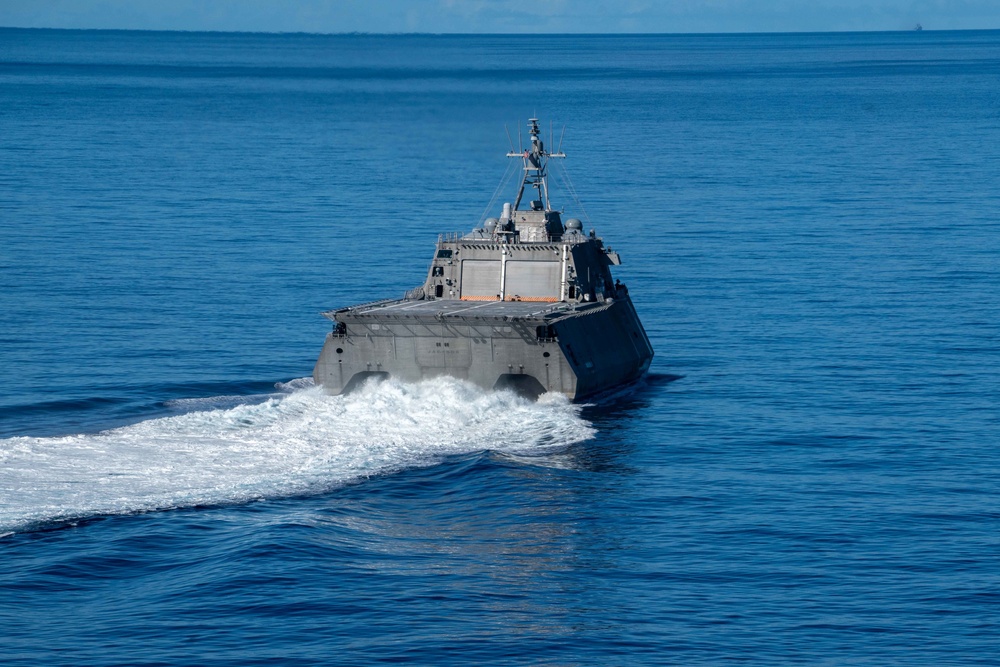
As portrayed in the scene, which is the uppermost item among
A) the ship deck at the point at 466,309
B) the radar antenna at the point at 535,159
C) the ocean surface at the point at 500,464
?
the radar antenna at the point at 535,159

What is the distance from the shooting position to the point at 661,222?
357ft

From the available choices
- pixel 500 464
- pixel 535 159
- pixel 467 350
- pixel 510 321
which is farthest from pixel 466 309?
pixel 500 464

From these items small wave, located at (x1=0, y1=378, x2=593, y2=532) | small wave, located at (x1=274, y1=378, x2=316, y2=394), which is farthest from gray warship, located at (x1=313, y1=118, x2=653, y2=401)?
small wave, located at (x1=274, y1=378, x2=316, y2=394)

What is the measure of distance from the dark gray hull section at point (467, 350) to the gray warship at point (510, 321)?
4 centimetres

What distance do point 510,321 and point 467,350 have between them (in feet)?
6.86

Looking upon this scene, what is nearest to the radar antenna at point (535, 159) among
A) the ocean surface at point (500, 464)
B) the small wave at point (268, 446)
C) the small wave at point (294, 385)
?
the ocean surface at point (500, 464)

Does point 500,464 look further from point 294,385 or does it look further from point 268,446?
point 294,385

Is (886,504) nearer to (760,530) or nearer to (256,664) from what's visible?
(760,530)

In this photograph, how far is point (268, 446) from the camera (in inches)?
2036

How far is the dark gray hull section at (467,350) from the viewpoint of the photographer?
5844 cm

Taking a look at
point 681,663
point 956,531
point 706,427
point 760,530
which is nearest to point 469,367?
point 706,427

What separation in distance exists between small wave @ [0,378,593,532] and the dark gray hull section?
678mm

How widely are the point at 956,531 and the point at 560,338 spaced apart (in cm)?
1898

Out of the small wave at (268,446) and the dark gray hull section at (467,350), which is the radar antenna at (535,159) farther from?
the small wave at (268,446)
